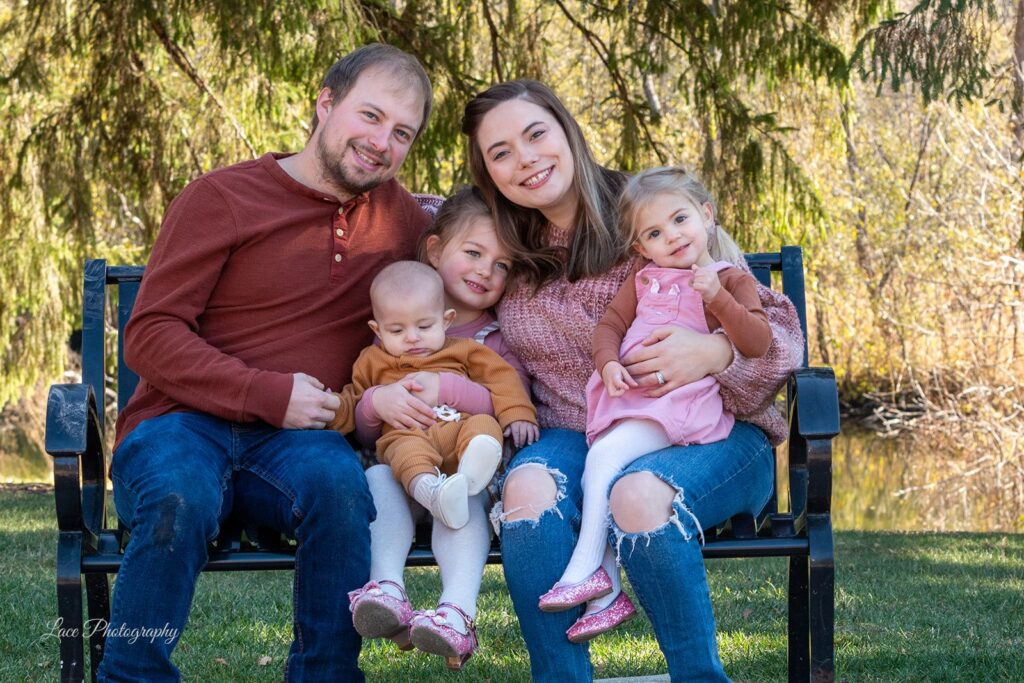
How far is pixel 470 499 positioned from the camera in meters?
2.53

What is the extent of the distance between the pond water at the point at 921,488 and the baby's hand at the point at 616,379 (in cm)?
607

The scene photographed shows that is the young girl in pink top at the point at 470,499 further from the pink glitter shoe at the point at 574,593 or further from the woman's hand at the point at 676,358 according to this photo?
the woman's hand at the point at 676,358

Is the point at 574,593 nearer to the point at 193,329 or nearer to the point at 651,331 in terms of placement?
the point at 651,331

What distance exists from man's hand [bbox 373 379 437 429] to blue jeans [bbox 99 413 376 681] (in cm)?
12

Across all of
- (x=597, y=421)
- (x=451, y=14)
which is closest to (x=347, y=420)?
(x=597, y=421)

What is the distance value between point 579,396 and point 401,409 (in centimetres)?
47

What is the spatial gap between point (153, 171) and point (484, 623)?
3.78 meters

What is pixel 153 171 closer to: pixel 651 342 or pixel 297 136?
pixel 297 136

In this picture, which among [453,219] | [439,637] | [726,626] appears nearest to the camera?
[439,637]

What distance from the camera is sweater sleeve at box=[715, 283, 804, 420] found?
2609 millimetres

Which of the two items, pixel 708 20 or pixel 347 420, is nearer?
pixel 347 420

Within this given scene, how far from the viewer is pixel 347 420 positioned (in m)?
2.76

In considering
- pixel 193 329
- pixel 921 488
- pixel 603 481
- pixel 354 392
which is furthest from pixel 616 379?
pixel 921 488

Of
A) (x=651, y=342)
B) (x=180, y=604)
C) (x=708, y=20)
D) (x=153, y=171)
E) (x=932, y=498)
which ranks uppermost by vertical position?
(x=708, y=20)
